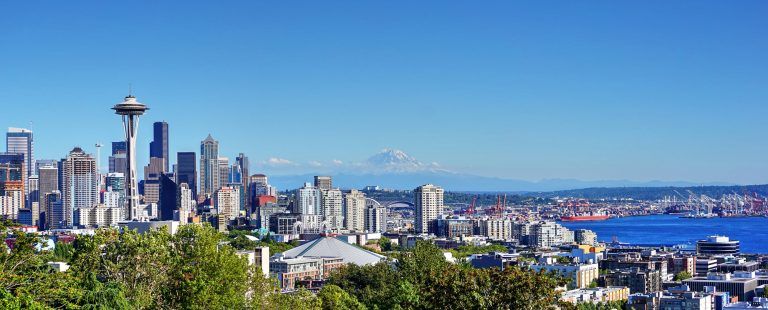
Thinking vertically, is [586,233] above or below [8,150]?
below

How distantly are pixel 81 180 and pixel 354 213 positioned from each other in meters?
31.9

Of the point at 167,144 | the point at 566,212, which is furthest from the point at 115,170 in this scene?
the point at 566,212

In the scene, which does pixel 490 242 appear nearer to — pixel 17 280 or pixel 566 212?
pixel 17 280

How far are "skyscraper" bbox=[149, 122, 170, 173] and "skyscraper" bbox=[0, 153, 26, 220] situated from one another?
3628 cm

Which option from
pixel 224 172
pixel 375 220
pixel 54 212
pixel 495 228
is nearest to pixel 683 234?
pixel 495 228

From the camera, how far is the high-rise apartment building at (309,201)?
110 metres

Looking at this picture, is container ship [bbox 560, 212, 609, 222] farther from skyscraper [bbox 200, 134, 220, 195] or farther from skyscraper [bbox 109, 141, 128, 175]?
skyscraper [bbox 109, 141, 128, 175]

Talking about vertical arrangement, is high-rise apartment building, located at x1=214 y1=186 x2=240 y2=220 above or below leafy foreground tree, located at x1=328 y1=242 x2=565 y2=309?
above

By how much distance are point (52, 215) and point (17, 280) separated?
95.6m

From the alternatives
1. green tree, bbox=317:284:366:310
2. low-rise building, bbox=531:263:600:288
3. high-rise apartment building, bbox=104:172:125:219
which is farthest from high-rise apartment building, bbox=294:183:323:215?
green tree, bbox=317:284:366:310

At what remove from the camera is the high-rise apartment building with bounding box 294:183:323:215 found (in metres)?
110

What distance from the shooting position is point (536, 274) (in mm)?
12484

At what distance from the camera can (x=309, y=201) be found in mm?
111000

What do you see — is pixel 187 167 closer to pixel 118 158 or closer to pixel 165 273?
pixel 118 158
